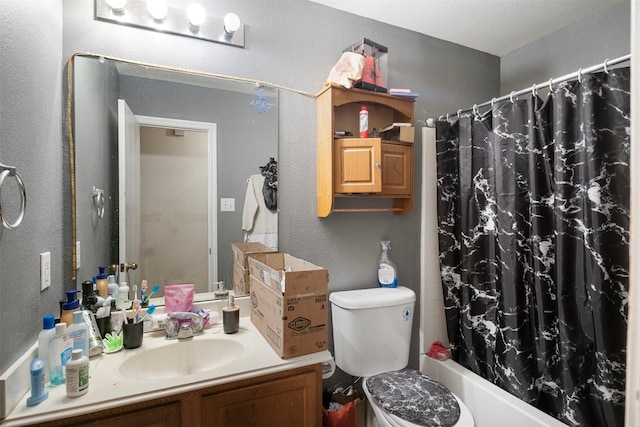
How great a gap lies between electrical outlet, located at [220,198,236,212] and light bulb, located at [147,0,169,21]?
2.74 ft

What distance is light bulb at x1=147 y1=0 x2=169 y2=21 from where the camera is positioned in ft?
4.57

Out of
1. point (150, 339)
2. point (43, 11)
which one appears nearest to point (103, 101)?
point (43, 11)

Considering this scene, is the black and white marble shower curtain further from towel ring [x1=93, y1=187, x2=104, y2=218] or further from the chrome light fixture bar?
towel ring [x1=93, y1=187, x2=104, y2=218]

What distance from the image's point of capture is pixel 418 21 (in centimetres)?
195

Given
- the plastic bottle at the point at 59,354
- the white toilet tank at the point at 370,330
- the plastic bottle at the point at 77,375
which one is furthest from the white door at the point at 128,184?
the white toilet tank at the point at 370,330

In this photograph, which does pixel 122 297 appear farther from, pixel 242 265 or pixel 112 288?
pixel 242 265

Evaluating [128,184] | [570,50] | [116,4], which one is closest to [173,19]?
[116,4]

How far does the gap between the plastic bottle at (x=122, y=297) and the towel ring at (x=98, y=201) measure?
1.04 ft

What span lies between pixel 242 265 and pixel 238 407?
26.0 inches

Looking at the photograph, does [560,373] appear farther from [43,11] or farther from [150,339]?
[43,11]

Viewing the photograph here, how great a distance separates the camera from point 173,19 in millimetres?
1465

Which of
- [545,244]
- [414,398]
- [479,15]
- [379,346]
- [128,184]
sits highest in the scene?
[479,15]

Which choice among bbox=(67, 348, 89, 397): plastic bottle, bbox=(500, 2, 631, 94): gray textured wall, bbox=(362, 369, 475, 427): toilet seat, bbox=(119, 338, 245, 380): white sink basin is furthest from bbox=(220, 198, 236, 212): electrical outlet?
bbox=(500, 2, 631, 94): gray textured wall

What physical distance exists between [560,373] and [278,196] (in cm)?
156
